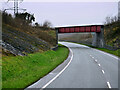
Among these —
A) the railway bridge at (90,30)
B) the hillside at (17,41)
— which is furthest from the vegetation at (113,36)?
the hillside at (17,41)

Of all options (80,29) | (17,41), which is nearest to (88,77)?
(17,41)

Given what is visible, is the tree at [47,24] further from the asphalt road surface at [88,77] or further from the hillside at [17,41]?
the asphalt road surface at [88,77]

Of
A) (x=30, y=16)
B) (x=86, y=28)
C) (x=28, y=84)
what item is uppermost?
(x=30, y=16)

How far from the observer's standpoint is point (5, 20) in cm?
3700

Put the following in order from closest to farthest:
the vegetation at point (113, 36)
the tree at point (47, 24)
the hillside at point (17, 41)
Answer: the hillside at point (17, 41)
the vegetation at point (113, 36)
the tree at point (47, 24)

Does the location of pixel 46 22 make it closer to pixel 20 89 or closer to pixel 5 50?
pixel 5 50

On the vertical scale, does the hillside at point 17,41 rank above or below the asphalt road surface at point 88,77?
above

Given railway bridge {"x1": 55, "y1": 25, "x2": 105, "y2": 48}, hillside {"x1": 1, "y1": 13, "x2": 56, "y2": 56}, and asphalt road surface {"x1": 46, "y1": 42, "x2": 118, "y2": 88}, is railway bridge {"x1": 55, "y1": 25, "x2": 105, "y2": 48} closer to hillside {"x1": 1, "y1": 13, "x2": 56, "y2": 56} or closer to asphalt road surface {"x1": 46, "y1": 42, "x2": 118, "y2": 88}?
hillside {"x1": 1, "y1": 13, "x2": 56, "y2": 56}

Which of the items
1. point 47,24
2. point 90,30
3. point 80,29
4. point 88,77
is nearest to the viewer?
point 88,77

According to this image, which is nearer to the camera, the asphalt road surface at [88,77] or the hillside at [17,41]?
the asphalt road surface at [88,77]

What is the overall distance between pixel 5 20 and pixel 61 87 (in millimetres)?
29596

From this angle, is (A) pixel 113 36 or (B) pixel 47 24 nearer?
(A) pixel 113 36

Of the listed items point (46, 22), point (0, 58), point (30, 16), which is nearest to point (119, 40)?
point (30, 16)

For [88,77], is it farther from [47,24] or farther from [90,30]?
[47,24]
